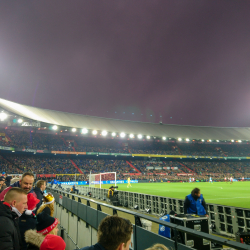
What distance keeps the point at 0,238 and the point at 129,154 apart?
191 feet

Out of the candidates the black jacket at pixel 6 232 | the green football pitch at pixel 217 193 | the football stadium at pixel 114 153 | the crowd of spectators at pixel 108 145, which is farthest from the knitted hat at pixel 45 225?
the crowd of spectators at pixel 108 145

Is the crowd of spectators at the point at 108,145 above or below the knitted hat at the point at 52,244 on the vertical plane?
above

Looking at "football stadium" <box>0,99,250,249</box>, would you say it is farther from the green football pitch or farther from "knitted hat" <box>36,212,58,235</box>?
"knitted hat" <box>36,212,58,235</box>

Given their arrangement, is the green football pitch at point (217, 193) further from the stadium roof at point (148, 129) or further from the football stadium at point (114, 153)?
the stadium roof at point (148, 129)

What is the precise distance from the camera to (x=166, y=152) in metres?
65.6

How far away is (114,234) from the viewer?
1.88 m

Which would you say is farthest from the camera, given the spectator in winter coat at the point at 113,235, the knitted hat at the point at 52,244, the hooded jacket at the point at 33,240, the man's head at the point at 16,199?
the man's head at the point at 16,199

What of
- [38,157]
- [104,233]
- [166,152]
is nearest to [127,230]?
[104,233]

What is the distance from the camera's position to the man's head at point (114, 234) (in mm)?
1865

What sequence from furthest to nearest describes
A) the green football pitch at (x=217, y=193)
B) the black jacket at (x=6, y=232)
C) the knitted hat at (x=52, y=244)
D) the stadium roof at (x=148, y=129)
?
1. the stadium roof at (x=148, y=129)
2. the green football pitch at (x=217, y=193)
3. the black jacket at (x=6, y=232)
4. the knitted hat at (x=52, y=244)

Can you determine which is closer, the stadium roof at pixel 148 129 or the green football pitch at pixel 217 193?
the green football pitch at pixel 217 193

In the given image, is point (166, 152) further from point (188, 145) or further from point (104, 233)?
point (104, 233)

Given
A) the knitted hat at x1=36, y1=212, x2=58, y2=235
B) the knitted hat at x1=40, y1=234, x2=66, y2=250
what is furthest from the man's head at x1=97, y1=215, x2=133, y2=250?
the knitted hat at x1=36, y1=212, x2=58, y2=235

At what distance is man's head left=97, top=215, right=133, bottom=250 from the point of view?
187 cm
